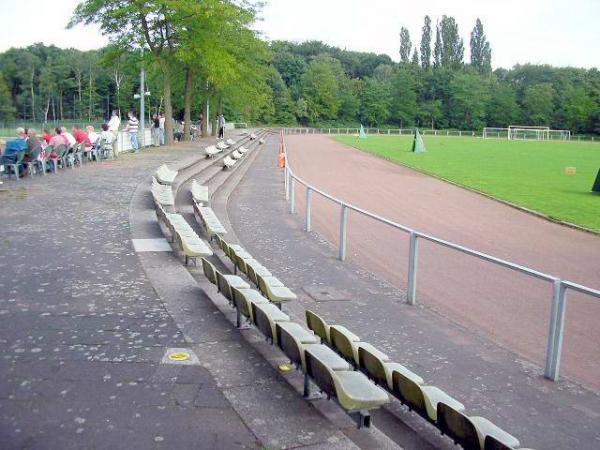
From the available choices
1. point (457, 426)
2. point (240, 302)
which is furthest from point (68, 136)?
point (457, 426)

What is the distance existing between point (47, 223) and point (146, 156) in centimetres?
1520

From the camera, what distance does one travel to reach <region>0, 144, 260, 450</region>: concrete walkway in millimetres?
4242

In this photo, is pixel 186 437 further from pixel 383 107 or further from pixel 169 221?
pixel 383 107

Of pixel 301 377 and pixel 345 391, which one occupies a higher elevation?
pixel 345 391

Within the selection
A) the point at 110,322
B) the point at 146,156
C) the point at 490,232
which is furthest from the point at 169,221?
the point at 146,156

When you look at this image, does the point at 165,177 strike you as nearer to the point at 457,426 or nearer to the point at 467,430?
the point at 457,426

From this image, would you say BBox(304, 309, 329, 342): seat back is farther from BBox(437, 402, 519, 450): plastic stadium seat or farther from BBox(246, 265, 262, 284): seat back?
BBox(437, 402, 519, 450): plastic stadium seat

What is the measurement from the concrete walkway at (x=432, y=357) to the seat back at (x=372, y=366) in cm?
28

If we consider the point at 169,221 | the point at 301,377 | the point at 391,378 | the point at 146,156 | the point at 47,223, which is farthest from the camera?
the point at 146,156

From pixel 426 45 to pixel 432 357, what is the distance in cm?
13857

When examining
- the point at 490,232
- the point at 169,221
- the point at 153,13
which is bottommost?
the point at 490,232

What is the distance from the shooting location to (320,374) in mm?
4633

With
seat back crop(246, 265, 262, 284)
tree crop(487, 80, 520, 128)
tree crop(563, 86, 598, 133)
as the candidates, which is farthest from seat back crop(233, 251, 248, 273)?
tree crop(487, 80, 520, 128)

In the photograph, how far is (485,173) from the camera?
30734 millimetres
